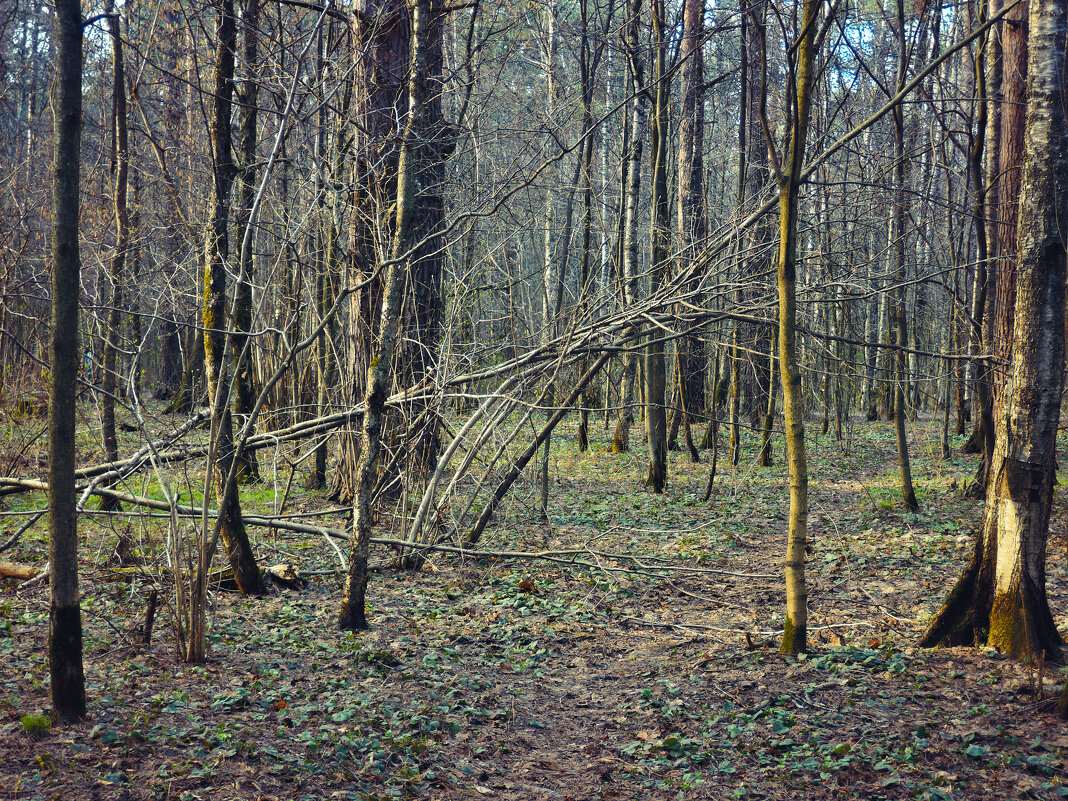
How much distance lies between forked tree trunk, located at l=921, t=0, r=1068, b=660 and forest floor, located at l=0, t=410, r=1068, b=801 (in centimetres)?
37

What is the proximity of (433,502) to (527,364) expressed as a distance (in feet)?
5.54

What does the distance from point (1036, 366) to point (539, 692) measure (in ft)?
12.2

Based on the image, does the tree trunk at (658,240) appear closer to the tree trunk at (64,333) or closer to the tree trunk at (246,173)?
the tree trunk at (246,173)

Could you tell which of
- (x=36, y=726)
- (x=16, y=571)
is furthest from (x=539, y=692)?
(x=16, y=571)

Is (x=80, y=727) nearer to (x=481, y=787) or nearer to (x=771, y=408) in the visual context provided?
(x=481, y=787)

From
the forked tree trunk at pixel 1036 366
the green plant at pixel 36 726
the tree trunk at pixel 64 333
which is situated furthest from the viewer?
the forked tree trunk at pixel 1036 366

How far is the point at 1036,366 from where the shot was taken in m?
4.46

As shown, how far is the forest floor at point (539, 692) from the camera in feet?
11.4

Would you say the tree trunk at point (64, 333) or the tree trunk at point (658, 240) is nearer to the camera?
the tree trunk at point (64, 333)

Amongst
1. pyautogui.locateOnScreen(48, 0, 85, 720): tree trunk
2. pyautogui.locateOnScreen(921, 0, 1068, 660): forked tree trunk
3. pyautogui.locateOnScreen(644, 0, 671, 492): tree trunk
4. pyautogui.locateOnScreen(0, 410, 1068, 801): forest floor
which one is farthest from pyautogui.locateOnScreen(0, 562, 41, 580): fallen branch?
pyautogui.locateOnScreen(644, 0, 671, 492): tree trunk

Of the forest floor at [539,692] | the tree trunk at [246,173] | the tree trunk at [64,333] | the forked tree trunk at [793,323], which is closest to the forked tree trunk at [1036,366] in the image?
the forest floor at [539,692]

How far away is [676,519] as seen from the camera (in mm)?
9680

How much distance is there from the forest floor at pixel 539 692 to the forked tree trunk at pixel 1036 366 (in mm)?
372

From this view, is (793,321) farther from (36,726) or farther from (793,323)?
(36,726)
